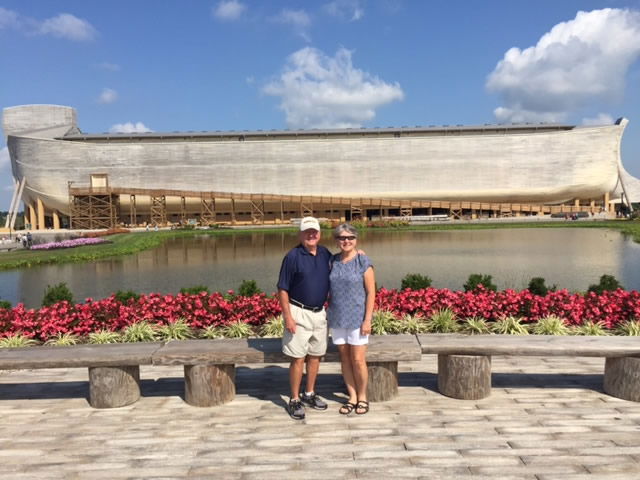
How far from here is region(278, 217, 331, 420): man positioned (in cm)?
494

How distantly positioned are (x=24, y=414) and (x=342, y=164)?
6665cm

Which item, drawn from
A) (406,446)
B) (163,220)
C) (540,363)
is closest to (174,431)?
(406,446)

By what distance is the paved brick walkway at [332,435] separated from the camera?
3.93 meters

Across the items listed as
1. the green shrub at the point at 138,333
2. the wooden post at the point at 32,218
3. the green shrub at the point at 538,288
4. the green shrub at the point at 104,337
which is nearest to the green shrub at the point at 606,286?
the green shrub at the point at 538,288

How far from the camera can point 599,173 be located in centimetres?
7006

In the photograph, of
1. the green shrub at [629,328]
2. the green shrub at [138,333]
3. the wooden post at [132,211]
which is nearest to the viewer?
the green shrub at [629,328]

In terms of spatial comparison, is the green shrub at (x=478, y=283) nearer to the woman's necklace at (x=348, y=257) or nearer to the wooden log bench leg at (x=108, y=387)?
the woman's necklace at (x=348, y=257)

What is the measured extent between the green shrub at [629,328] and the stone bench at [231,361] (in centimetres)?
372

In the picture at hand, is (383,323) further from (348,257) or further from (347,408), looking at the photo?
(348,257)

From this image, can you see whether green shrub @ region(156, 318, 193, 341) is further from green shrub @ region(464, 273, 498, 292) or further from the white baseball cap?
green shrub @ region(464, 273, 498, 292)

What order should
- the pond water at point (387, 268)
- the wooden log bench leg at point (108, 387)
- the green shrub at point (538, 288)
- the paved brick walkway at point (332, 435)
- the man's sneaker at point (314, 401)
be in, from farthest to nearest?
the pond water at point (387, 268) → the green shrub at point (538, 288) → the wooden log bench leg at point (108, 387) → the man's sneaker at point (314, 401) → the paved brick walkway at point (332, 435)

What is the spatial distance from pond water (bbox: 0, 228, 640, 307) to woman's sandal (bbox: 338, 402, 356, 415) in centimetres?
877

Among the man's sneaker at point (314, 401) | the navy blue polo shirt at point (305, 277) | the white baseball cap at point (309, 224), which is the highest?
the white baseball cap at point (309, 224)

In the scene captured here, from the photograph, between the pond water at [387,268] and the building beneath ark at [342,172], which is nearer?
the pond water at [387,268]
